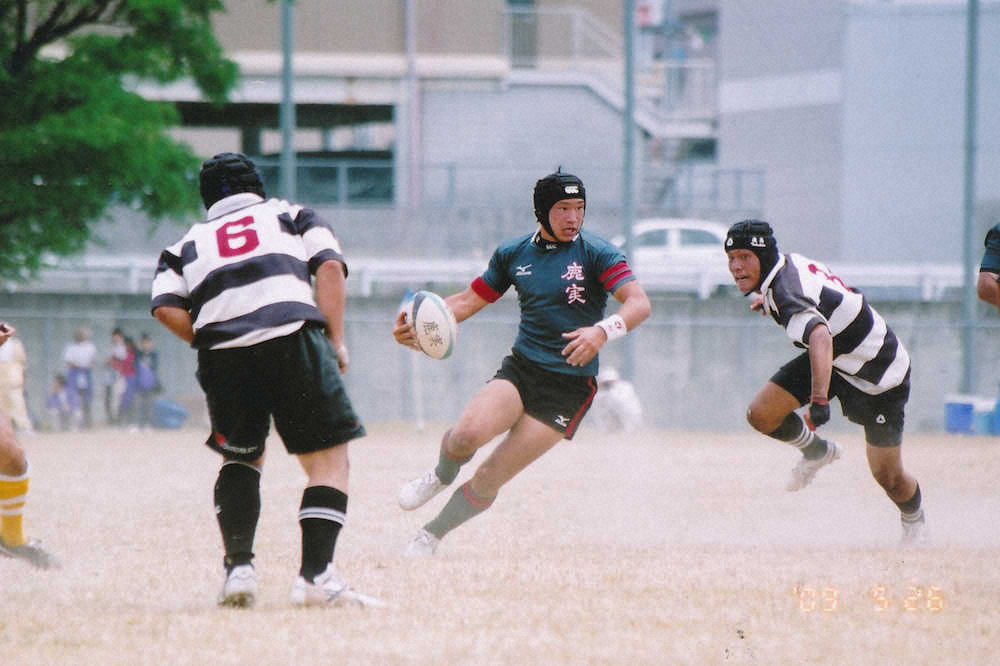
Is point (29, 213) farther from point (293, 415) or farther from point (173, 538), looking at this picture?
point (293, 415)

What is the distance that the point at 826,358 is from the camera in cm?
734

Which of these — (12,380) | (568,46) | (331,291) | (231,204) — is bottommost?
(12,380)

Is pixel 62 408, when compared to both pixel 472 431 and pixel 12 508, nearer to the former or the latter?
pixel 12 508

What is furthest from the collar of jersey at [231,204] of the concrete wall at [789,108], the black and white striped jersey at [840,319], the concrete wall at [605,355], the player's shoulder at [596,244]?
the concrete wall at [789,108]

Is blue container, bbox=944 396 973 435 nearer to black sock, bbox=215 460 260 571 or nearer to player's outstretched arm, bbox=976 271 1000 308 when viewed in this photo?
player's outstretched arm, bbox=976 271 1000 308

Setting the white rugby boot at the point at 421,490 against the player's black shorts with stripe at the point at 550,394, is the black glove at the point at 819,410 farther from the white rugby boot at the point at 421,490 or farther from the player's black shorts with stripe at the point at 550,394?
the white rugby boot at the point at 421,490

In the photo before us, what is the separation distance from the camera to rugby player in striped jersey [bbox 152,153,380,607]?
5.52 m

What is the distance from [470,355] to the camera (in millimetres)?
23062

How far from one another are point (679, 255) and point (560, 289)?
18.1 meters

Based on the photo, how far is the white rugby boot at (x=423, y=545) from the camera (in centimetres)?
733

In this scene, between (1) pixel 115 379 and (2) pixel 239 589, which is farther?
(1) pixel 115 379

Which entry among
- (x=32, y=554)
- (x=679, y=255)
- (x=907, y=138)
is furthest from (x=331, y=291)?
(x=907, y=138)

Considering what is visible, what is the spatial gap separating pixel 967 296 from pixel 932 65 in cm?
1039

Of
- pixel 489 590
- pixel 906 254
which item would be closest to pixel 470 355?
pixel 906 254
